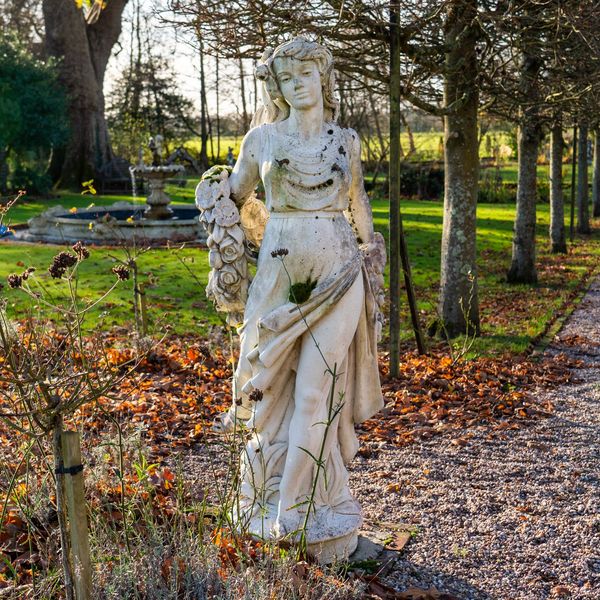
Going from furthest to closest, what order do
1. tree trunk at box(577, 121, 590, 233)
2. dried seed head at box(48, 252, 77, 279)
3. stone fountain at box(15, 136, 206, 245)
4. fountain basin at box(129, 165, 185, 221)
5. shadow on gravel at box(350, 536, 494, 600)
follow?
fountain basin at box(129, 165, 185, 221)
tree trunk at box(577, 121, 590, 233)
stone fountain at box(15, 136, 206, 245)
shadow on gravel at box(350, 536, 494, 600)
dried seed head at box(48, 252, 77, 279)

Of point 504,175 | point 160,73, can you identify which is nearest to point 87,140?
point 160,73

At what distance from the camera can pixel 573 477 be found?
551 centimetres

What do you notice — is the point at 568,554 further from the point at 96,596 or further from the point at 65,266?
the point at 65,266

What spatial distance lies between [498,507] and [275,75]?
3012mm

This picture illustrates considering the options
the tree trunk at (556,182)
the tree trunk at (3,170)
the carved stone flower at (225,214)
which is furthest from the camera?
the tree trunk at (3,170)

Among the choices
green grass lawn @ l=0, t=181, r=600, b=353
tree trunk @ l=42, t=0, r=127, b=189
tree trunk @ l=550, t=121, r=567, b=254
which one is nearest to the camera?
green grass lawn @ l=0, t=181, r=600, b=353

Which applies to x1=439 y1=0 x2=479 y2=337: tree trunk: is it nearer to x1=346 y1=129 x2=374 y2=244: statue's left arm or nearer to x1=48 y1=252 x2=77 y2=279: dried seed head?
x1=346 y1=129 x2=374 y2=244: statue's left arm

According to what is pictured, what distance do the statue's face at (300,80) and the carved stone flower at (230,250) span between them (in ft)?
2.54

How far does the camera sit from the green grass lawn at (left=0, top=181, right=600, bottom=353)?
32.9ft

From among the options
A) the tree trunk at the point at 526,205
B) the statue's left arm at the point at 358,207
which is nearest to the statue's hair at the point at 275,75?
the statue's left arm at the point at 358,207

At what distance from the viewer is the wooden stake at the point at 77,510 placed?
9.25ft

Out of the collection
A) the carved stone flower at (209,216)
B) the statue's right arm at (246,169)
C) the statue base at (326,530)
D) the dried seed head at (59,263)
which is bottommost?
the statue base at (326,530)

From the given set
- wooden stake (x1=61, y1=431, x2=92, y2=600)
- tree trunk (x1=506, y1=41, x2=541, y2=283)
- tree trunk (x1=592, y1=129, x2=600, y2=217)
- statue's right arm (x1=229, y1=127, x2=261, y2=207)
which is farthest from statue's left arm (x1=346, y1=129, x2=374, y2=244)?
tree trunk (x1=592, y1=129, x2=600, y2=217)

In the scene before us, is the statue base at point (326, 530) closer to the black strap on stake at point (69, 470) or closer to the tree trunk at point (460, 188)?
the black strap on stake at point (69, 470)
